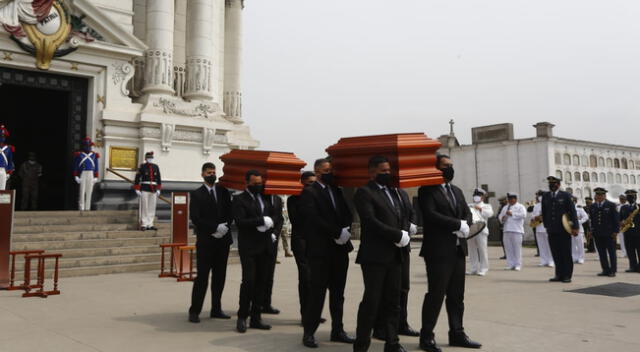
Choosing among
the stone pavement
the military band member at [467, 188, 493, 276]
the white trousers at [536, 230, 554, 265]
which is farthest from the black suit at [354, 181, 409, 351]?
the white trousers at [536, 230, 554, 265]

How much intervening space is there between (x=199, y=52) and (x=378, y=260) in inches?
605

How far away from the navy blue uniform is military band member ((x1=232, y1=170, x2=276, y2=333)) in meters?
8.59

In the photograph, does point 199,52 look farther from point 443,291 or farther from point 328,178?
point 443,291

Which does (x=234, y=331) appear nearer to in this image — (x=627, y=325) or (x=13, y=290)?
(x=627, y=325)

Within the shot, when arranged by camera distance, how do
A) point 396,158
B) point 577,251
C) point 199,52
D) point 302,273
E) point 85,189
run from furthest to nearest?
point 199,52, point 577,251, point 85,189, point 302,273, point 396,158

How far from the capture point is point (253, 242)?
6.37 metres

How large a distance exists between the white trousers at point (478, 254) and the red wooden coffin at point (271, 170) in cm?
625

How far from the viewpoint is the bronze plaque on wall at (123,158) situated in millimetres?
16016

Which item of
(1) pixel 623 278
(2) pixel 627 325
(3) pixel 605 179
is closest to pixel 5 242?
(2) pixel 627 325

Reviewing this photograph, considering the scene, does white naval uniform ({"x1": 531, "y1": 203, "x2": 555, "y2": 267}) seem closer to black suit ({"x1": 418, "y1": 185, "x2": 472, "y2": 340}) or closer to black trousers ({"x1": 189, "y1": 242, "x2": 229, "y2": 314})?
black suit ({"x1": 418, "y1": 185, "x2": 472, "y2": 340})

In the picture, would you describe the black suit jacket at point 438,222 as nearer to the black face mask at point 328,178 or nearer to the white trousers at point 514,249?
the black face mask at point 328,178

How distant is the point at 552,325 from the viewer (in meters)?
Result: 6.30

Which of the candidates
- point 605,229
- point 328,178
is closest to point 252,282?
point 328,178

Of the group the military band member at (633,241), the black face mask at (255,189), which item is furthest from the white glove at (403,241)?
the military band member at (633,241)
